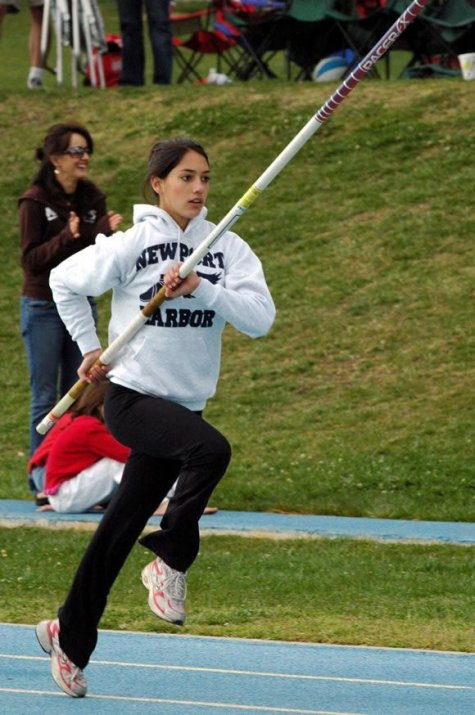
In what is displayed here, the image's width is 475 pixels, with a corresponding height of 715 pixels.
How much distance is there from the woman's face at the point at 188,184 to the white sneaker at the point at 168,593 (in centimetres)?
125

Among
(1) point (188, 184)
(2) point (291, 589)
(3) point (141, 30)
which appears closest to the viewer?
(1) point (188, 184)

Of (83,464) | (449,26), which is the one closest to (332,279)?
(449,26)

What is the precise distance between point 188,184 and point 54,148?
3.82 metres

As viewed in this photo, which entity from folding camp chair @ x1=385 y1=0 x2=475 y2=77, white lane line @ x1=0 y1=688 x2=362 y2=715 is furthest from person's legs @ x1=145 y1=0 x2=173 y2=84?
white lane line @ x1=0 y1=688 x2=362 y2=715

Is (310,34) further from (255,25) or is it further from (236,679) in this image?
(236,679)

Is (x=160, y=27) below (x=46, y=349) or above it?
above

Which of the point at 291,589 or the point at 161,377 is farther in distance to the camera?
the point at 291,589

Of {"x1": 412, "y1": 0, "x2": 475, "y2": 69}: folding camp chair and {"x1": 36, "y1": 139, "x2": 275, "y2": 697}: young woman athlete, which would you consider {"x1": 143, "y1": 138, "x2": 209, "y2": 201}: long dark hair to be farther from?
{"x1": 412, "y1": 0, "x2": 475, "y2": 69}: folding camp chair

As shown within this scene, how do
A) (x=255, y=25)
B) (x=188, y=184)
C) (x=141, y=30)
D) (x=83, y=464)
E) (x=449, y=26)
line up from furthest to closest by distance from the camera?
(x=255, y=25), (x=141, y=30), (x=449, y=26), (x=83, y=464), (x=188, y=184)

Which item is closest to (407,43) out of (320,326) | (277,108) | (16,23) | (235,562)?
(277,108)

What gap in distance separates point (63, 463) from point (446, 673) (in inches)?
160

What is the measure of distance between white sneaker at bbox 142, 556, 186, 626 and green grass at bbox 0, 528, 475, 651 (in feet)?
4.12

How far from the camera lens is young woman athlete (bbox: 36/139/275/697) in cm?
581

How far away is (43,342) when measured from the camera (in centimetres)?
1016
